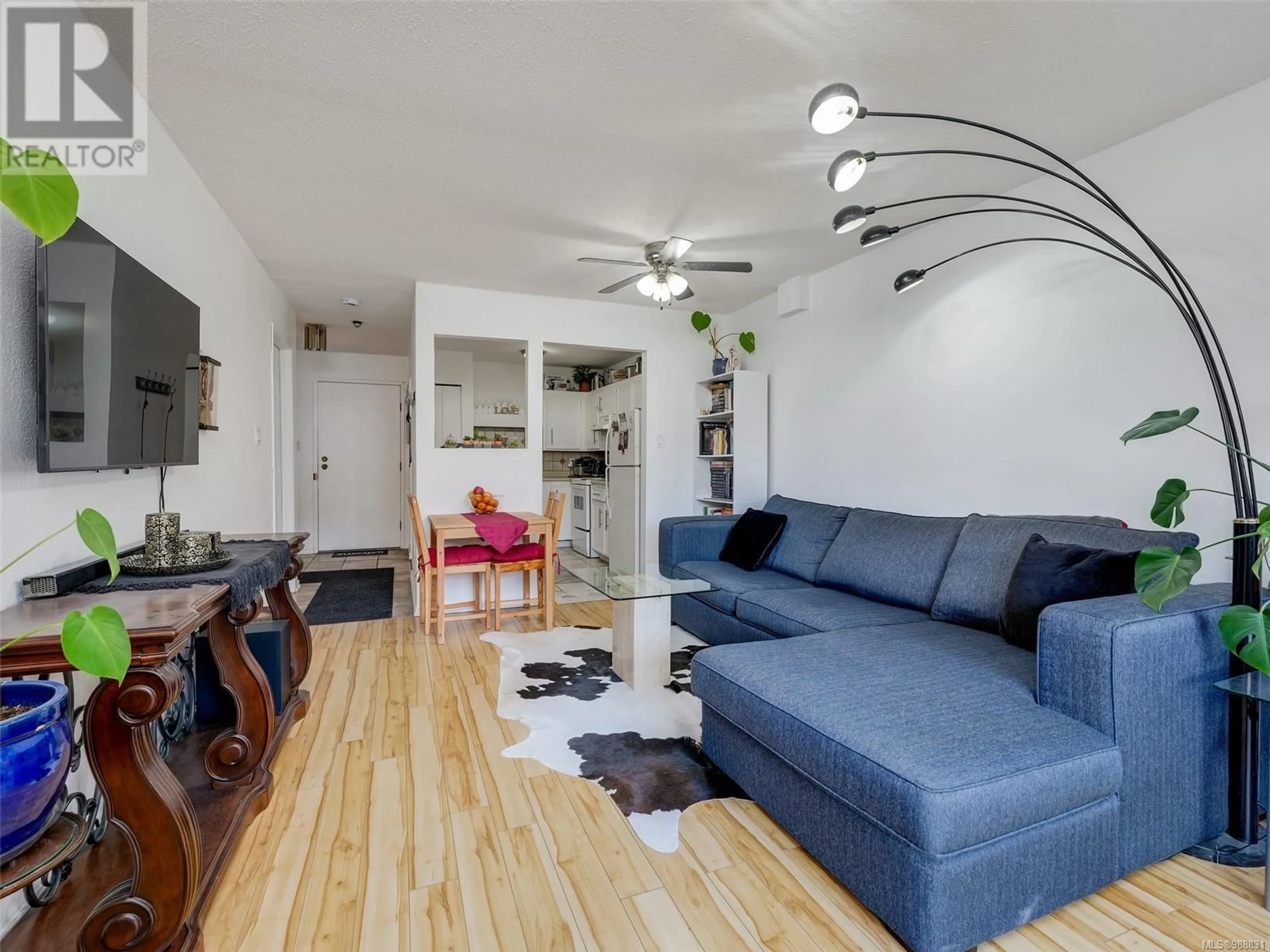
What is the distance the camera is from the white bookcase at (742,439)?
4473 millimetres

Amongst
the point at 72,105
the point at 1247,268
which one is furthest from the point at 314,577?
the point at 1247,268

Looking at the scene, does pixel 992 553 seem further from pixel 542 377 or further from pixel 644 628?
pixel 542 377

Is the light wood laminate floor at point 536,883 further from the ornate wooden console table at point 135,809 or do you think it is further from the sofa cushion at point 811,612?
the sofa cushion at point 811,612

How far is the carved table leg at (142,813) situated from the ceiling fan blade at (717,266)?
2724 mm

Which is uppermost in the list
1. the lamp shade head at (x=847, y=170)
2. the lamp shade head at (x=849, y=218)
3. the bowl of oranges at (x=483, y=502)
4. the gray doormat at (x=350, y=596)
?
the lamp shade head at (x=847, y=170)

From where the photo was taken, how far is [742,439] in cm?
447

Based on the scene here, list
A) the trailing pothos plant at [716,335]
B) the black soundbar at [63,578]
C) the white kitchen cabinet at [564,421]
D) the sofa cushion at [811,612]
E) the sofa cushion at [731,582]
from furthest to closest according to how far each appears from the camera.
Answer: the white kitchen cabinet at [564,421]
the trailing pothos plant at [716,335]
the sofa cushion at [731,582]
the sofa cushion at [811,612]
the black soundbar at [63,578]

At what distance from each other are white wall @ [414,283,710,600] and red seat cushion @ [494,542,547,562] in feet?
1.98

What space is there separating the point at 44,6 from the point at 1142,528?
13.1 ft

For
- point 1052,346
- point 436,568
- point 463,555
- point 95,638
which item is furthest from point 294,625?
point 1052,346

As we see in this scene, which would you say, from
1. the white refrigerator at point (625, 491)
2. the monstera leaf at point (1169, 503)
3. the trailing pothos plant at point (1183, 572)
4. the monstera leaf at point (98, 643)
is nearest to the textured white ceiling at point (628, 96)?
the trailing pothos plant at point (1183, 572)

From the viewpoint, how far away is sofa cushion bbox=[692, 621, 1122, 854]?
1.25m

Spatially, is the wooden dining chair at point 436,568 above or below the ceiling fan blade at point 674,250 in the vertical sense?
below

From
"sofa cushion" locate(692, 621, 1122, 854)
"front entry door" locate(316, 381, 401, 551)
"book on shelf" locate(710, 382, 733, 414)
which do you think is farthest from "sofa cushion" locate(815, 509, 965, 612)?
"front entry door" locate(316, 381, 401, 551)
